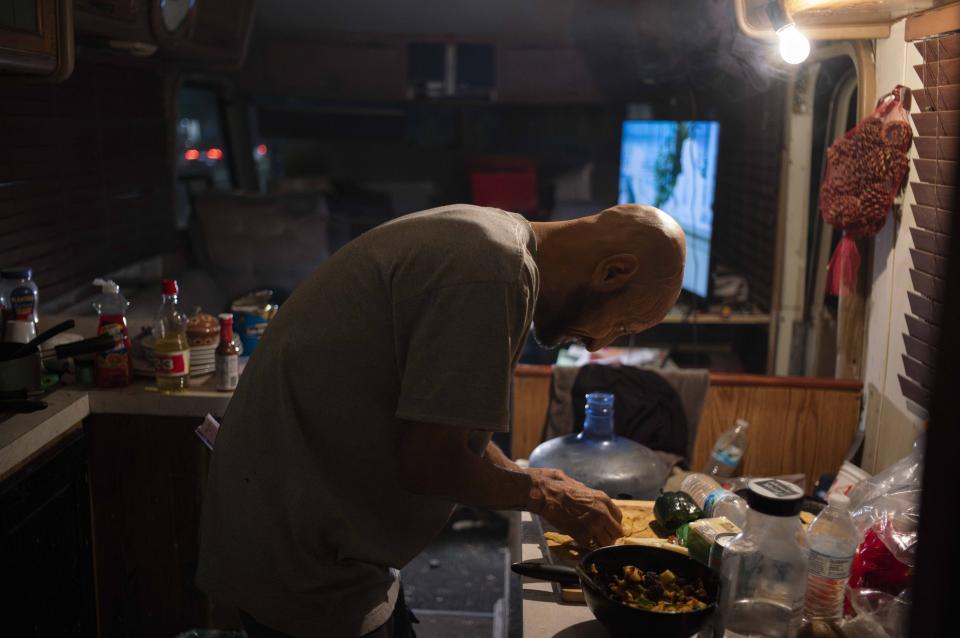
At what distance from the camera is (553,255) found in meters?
1.63

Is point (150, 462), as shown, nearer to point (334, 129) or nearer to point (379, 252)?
point (379, 252)

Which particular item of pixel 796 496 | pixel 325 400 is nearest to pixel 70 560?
pixel 325 400

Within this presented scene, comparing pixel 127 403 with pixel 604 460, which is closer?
pixel 604 460

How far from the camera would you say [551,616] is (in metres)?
1.71

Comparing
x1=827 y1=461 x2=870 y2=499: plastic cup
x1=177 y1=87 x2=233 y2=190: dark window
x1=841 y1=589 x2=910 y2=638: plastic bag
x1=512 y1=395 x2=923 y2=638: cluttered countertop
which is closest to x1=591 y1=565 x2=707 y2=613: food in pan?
x1=512 y1=395 x2=923 y2=638: cluttered countertop

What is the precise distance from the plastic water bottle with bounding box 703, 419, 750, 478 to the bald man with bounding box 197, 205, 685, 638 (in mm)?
1412

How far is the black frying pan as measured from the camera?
144cm

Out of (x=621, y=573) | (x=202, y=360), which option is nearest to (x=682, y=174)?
(x=202, y=360)

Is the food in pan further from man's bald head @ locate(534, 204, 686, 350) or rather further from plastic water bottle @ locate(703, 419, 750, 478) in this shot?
plastic water bottle @ locate(703, 419, 750, 478)

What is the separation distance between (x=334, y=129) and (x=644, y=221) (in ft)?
17.1

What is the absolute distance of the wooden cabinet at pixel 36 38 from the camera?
7.77 feet

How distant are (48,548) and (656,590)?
1800 millimetres

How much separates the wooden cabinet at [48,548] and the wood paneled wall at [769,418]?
156 cm

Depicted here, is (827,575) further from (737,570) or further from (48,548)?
(48,548)
